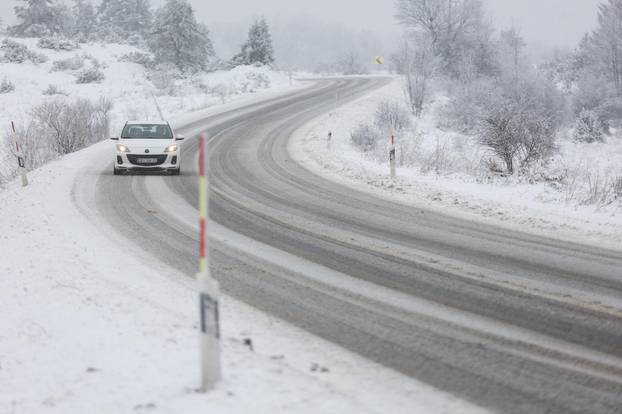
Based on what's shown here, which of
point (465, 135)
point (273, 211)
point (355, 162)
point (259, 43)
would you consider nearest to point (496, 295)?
point (273, 211)

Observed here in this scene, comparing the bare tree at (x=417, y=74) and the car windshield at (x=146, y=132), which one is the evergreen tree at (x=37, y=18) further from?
the car windshield at (x=146, y=132)

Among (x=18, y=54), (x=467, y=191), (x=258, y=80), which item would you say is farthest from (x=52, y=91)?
(x=467, y=191)

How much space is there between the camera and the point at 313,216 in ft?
33.2

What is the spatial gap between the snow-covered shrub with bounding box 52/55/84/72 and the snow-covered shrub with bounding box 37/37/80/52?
571 centimetres

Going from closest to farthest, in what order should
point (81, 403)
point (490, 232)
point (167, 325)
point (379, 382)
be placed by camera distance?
1. point (81, 403)
2. point (379, 382)
3. point (167, 325)
4. point (490, 232)

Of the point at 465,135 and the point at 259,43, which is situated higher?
the point at 259,43

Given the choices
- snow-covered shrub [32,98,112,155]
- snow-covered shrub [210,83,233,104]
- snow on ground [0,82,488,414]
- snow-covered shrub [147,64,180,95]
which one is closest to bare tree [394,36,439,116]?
snow-covered shrub [210,83,233,104]

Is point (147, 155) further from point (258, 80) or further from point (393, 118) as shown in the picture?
point (258, 80)

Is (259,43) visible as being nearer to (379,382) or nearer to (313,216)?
(313,216)

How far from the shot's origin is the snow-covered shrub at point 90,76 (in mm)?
40641

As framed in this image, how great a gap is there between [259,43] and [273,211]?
156 feet

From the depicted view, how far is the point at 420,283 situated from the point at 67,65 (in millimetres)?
42982

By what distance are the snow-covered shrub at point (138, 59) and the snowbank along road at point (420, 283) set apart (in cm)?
4025

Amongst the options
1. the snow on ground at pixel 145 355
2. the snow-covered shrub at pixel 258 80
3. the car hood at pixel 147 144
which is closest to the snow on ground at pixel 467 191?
the car hood at pixel 147 144
